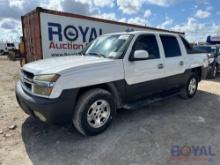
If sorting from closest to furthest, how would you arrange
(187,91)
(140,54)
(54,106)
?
Result: (54,106)
(140,54)
(187,91)

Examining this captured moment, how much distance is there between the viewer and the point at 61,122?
352cm

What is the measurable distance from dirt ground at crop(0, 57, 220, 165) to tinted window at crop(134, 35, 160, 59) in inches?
55.7

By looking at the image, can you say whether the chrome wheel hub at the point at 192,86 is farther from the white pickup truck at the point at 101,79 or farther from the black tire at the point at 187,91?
the white pickup truck at the point at 101,79

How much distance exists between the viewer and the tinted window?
15.0 ft

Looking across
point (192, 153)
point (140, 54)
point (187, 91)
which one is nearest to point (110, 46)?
point (140, 54)

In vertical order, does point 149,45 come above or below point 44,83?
above

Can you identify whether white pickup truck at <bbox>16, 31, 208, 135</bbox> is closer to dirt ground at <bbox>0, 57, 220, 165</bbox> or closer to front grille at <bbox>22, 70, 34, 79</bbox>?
front grille at <bbox>22, 70, 34, 79</bbox>

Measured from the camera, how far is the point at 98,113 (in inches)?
157

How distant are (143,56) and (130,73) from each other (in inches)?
16.6

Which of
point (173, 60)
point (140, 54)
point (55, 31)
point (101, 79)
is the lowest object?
point (101, 79)

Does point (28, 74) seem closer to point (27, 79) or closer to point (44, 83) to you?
point (27, 79)

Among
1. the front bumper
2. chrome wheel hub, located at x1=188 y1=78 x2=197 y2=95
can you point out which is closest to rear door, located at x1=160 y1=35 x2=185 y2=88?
chrome wheel hub, located at x1=188 y1=78 x2=197 y2=95

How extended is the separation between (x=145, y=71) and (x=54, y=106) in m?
2.14

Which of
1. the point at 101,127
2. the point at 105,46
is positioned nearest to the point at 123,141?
the point at 101,127
